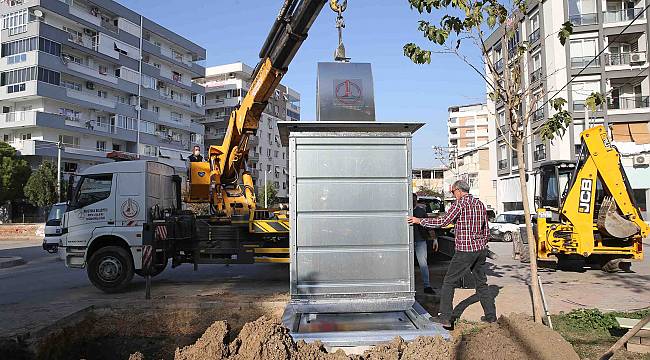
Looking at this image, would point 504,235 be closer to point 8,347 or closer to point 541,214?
point 541,214

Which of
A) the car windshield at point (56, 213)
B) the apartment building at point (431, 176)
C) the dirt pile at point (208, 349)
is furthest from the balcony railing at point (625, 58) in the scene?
the apartment building at point (431, 176)

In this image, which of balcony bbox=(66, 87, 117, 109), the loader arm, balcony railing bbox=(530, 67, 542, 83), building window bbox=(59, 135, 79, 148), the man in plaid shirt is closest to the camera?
the man in plaid shirt

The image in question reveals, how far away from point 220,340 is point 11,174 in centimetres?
4256

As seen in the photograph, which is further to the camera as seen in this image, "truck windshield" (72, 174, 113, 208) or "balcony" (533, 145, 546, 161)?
"balcony" (533, 145, 546, 161)

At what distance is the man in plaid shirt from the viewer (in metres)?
5.96

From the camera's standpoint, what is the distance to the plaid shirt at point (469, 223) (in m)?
5.96

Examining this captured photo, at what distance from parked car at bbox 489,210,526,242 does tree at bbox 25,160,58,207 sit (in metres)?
33.4

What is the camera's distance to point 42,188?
38.8m

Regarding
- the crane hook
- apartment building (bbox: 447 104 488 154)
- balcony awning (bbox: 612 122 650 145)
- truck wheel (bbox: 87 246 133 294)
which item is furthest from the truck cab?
apartment building (bbox: 447 104 488 154)

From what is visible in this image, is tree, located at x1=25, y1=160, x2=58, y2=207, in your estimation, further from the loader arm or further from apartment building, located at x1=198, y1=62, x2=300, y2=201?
the loader arm

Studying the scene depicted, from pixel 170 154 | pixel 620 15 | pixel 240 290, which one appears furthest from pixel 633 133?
pixel 170 154

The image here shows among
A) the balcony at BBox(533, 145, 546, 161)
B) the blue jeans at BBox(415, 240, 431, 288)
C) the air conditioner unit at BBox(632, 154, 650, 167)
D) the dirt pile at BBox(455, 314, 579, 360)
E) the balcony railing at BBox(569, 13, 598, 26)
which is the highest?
the balcony railing at BBox(569, 13, 598, 26)

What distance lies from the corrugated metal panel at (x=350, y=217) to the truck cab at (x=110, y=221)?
18.0 feet

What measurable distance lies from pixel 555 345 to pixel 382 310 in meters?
1.83
